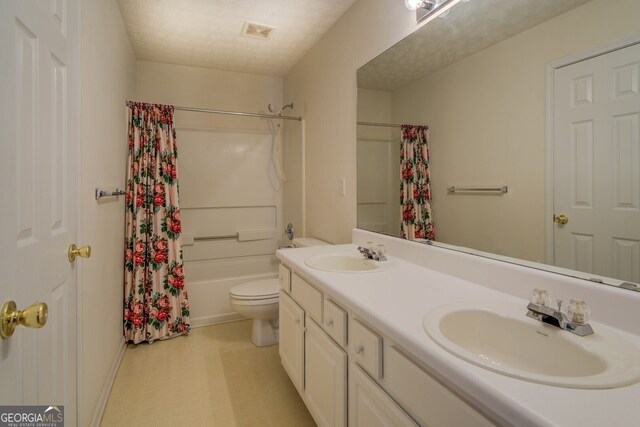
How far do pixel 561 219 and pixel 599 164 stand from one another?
191 millimetres

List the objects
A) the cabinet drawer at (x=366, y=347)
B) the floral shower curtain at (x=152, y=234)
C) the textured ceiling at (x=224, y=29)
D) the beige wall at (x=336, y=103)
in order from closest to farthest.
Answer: the cabinet drawer at (x=366, y=347) → the beige wall at (x=336, y=103) → the textured ceiling at (x=224, y=29) → the floral shower curtain at (x=152, y=234)

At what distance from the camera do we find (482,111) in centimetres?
124

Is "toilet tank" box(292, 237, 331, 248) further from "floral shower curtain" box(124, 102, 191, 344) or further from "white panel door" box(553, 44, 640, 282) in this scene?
"white panel door" box(553, 44, 640, 282)

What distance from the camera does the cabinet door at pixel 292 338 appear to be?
155cm

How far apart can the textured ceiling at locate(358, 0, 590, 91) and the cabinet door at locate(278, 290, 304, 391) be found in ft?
4.25

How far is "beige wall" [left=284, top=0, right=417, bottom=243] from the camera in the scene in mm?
1806

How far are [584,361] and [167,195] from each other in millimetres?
2654

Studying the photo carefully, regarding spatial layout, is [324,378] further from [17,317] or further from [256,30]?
[256,30]

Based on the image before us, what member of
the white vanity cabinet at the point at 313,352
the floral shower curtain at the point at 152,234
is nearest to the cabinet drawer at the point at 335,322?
the white vanity cabinet at the point at 313,352

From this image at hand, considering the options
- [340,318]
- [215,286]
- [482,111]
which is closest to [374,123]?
[482,111]

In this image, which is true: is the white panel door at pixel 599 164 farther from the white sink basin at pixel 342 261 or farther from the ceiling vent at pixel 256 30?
the ceiling vent at pixel 256 30

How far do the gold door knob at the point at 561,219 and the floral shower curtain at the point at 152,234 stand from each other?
98.1 inches

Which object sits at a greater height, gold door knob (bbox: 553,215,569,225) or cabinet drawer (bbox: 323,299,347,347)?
gold door knob (bbox: 553,215,569,225)

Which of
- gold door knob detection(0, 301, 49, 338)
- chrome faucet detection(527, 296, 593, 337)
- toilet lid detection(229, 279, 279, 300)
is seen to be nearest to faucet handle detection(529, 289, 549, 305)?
chrome faucet detection(527, 296, 593, 337)
